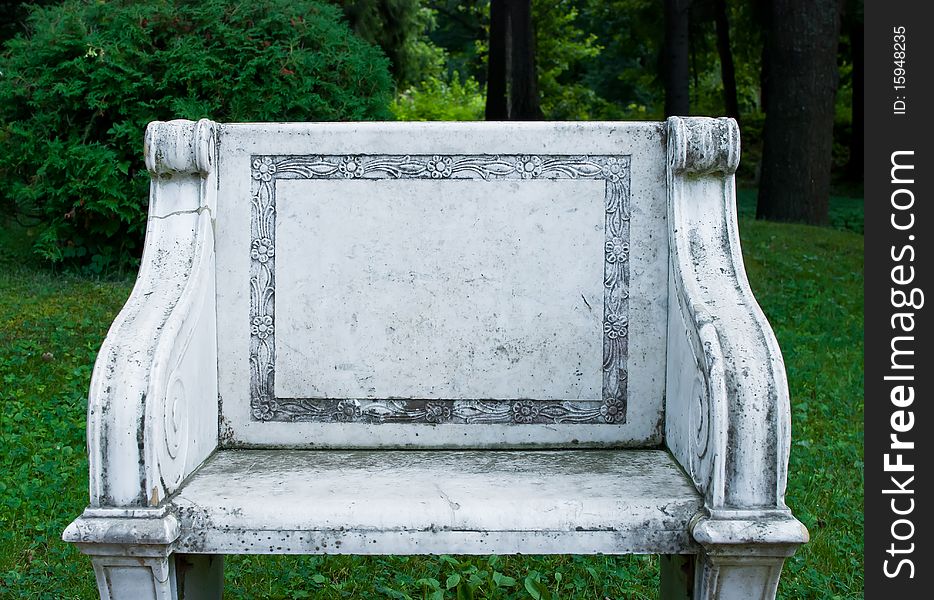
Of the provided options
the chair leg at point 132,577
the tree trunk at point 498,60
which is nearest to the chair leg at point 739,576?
the chair leg at point 132,577

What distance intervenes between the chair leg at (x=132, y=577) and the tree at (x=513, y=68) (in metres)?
12.1

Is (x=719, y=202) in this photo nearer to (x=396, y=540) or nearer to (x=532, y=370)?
(x=532, y=370)

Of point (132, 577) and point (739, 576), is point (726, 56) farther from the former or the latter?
point (132, 577)

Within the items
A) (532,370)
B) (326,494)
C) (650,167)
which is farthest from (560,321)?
(326,494)

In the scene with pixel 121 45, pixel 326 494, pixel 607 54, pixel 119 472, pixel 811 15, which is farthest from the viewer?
pixel 607 54

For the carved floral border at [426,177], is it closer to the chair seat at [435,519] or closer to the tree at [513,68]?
the chair seat at [435,519]

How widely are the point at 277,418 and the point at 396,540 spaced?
2.53 feet

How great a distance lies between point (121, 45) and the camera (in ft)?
22.8

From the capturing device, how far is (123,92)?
6891 millimetres

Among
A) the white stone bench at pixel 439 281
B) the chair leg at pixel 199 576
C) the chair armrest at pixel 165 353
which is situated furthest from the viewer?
the white stone bench at pixel 439 281

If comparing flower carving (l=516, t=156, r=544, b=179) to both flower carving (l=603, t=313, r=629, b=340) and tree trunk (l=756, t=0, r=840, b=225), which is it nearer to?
flower carving (l=603, t=313, r=629, b=340)

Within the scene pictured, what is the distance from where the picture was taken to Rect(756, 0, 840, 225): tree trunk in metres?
10.9

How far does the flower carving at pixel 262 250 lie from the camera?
283cm

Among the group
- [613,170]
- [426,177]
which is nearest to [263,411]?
[426,177]
